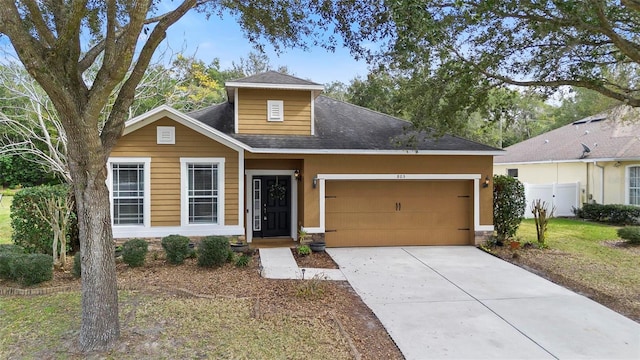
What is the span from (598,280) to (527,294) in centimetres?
219

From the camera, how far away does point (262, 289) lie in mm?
7340

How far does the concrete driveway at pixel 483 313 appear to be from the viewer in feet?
16.9

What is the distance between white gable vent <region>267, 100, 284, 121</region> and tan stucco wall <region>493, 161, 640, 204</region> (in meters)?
14.5

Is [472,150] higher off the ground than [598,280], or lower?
higher

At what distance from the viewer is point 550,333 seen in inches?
222


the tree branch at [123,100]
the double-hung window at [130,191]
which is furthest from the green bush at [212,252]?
the tree branch at [123,100]

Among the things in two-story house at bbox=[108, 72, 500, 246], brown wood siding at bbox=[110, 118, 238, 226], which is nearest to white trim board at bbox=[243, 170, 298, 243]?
two-story house at bbox=[108, 72, 500, 246]

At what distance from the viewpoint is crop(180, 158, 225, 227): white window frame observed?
1031 centimetres

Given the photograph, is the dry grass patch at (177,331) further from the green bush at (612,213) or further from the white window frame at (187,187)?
the green bush at (612,213)

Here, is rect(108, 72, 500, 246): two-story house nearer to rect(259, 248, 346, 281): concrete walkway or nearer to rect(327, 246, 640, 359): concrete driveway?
rect(259, 248, 346, 281): concrete walkway

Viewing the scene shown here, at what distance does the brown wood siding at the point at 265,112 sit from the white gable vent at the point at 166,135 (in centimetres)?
195

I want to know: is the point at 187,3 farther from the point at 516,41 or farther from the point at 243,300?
the point at 516,41

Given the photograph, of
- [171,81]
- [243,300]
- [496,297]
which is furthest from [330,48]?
[171,81]

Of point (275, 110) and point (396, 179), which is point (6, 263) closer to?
point (275, 110)
